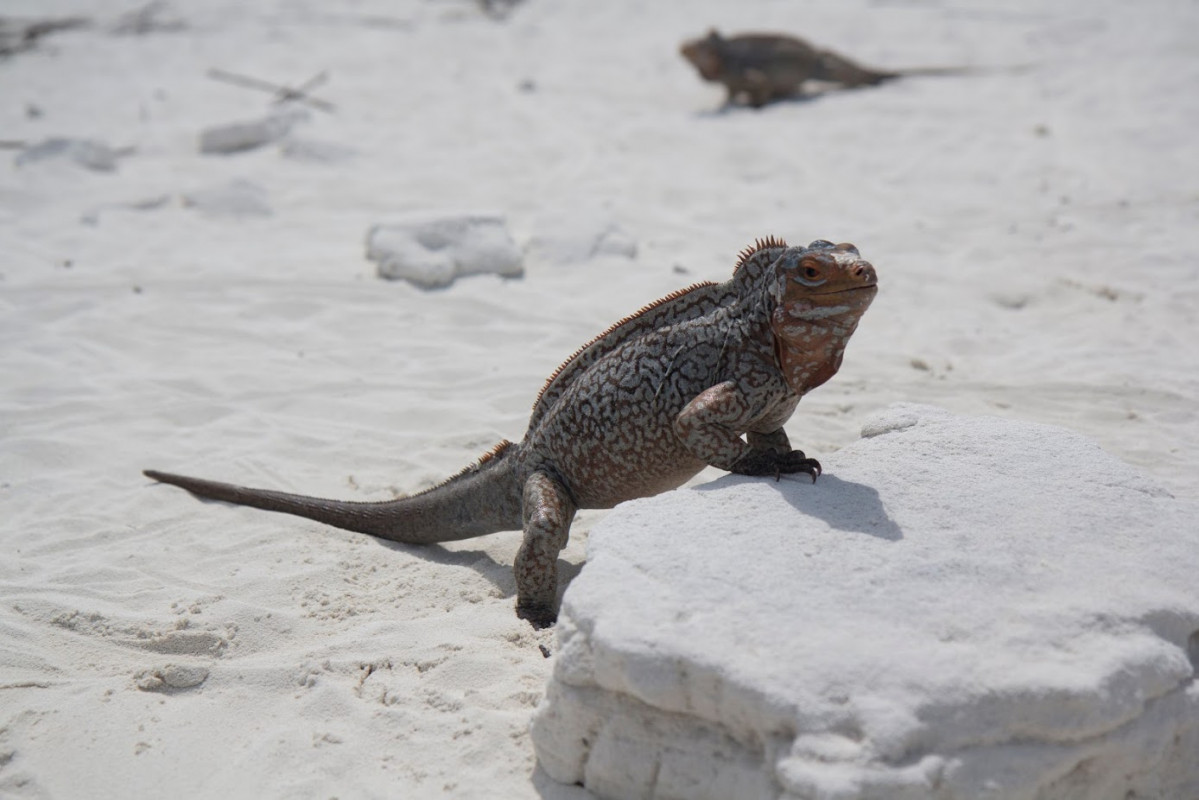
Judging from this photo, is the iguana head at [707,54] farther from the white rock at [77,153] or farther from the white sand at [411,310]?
the white rock at [77,153]

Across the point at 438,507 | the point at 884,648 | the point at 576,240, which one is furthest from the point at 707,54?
the point at 884,648

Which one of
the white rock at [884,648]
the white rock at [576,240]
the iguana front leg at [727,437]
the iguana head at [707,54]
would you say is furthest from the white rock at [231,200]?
the white rock at [884,648]

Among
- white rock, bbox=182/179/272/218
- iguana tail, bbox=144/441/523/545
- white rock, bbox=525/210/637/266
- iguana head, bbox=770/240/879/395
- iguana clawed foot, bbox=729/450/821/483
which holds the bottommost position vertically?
iguana tail, bbox=144/441/523/545

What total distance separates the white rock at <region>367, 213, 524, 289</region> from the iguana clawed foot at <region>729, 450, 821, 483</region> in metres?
4.43

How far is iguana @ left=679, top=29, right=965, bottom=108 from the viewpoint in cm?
1227

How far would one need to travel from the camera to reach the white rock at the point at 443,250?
788 cm

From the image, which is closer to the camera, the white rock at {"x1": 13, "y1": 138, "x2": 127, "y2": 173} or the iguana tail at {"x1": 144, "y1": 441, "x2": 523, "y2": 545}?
the iguana tail at {"x1": 144, "y1": 441, "x2": 523, "y2": 545}

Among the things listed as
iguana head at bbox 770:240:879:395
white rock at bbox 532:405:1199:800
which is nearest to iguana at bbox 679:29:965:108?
iguana head at bbox 770:240:879:395

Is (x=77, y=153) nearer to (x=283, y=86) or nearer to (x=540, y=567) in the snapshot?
(x=283, y=86)

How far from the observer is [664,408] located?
4242 millimetres

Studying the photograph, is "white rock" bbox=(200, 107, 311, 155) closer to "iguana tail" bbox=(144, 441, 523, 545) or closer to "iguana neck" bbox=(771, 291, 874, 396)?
"iguana tail" bbox=(144, 441, 523, 545)

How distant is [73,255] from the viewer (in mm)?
8195

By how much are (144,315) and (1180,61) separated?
433 inches

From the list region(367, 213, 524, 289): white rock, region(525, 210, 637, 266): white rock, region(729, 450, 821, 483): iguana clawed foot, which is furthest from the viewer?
region(525, 210, 637, 266): white rock
